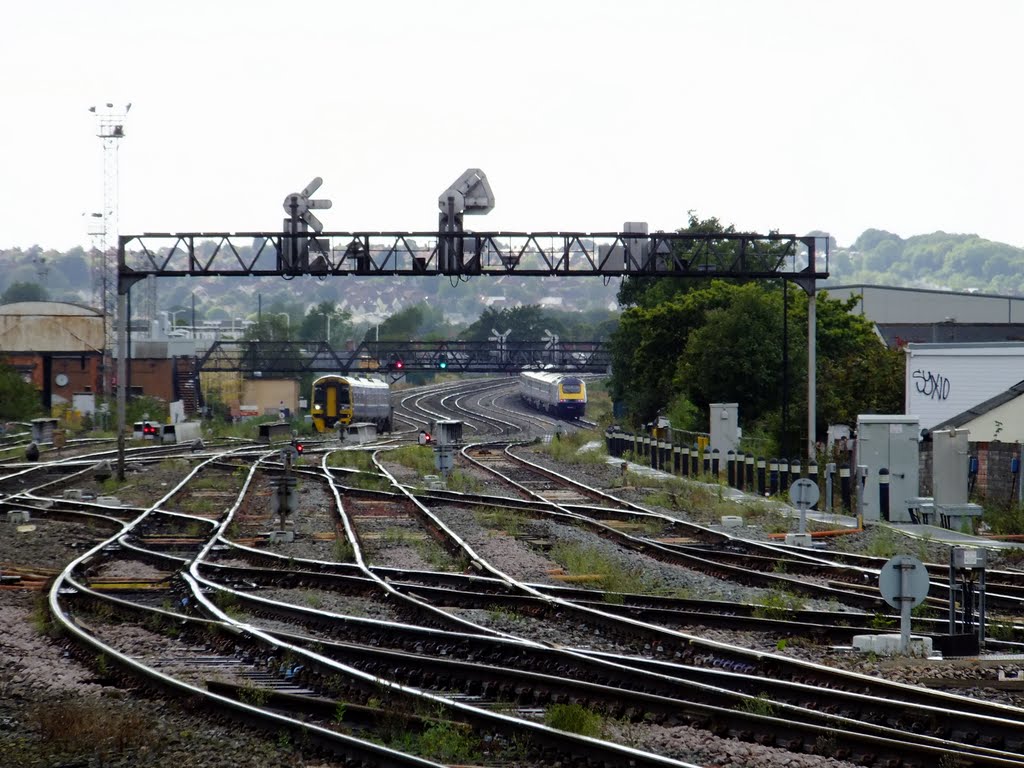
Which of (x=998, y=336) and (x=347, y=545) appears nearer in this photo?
→ (x=347, y=545)

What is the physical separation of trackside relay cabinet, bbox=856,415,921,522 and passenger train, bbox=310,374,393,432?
133 ft

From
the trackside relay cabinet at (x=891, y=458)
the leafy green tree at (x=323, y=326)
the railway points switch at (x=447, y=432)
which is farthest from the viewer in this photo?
the leafy green tree at (x=323, y=326)

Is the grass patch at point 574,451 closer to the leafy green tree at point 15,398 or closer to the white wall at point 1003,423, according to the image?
the white wall at point 1003,423

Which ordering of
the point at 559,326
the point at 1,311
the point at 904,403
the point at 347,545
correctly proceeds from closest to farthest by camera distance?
the point at 347,545 → the point at 904,403 → the point at 1,311 → the point at 559,326

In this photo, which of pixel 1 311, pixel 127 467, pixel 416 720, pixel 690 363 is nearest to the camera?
pixel 416 720

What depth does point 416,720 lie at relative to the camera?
895cm

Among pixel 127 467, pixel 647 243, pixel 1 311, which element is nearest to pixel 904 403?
pixel 647 243

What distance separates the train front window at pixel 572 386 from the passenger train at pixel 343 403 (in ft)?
56.6

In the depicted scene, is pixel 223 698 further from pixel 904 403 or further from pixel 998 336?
pixel 998 336

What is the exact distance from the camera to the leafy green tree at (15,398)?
57.9 metres

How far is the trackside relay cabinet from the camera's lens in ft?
80.2

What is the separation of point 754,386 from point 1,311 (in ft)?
177

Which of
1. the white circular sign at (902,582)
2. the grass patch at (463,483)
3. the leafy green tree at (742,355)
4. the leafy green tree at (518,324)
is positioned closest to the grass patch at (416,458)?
the grass patch at (463,483)

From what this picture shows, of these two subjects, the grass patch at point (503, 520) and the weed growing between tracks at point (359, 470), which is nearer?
the grass patch at point (503, 520)
